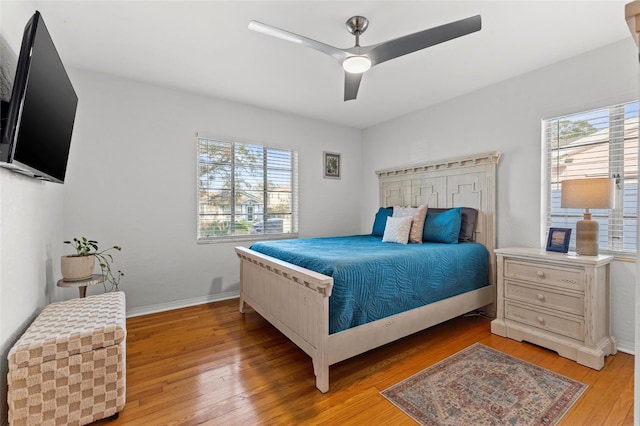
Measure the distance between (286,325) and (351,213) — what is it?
2.93 metres

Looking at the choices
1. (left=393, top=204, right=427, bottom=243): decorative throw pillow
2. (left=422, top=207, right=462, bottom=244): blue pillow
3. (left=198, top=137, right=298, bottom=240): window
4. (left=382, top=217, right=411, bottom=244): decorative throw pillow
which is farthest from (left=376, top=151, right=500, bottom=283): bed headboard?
(left=198, top=137, right=298, bottom=240): window

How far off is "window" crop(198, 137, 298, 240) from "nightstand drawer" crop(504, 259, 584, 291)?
2.73 meters

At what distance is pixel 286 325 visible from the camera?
7.33 ft

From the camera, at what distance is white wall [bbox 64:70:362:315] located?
2.91 metres

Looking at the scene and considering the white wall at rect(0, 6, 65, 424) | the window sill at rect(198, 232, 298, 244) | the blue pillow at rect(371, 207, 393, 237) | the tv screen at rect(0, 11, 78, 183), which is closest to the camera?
the tv screen at rect(0, 11, 78, 183)

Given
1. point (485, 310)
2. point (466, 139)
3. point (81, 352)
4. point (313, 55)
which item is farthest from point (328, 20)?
point (485, 310)

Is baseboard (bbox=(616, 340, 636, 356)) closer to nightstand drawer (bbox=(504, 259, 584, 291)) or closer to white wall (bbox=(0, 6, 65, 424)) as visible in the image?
nightstand drawer (bbox=(504, 259, 584, 291))

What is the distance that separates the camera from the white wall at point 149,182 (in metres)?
2.91

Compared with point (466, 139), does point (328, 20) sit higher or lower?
higher

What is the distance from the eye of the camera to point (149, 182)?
3.22 m

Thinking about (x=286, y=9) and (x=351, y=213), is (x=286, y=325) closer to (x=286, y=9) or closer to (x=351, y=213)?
(x=286, y=9)

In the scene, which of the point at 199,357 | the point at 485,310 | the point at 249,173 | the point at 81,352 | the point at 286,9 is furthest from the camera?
the point at 249,173

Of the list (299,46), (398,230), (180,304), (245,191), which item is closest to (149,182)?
(245,191)

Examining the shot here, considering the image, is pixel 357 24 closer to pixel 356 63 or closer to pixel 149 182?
pixel 356 63
